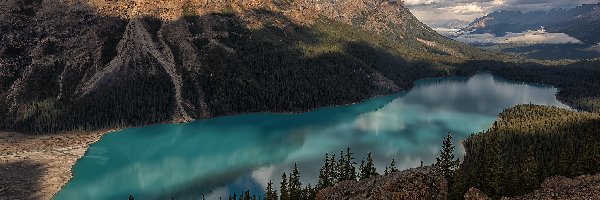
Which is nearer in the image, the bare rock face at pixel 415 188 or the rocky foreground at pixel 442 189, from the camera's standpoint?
the rocky foreground at pixel 442 189

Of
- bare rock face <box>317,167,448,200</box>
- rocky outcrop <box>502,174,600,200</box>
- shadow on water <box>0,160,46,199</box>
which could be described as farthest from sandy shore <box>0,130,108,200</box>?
rocky outcrop <box>502,174,600,200</box>

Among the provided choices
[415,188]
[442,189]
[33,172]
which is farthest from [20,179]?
[442,189]

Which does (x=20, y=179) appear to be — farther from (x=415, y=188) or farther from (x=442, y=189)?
(x=442, y=189)

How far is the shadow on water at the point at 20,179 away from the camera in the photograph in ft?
493

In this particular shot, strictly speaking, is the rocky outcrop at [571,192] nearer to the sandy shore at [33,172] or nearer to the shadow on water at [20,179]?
the sandy shore at [33,172]

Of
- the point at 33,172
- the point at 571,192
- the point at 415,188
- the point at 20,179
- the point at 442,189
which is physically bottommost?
the point at 20,179

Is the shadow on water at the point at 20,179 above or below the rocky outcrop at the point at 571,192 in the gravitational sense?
below

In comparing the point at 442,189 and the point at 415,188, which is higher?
the point at 415,188

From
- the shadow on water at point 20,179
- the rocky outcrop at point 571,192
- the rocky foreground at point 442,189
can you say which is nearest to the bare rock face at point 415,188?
the rocky foreground at point 442,189

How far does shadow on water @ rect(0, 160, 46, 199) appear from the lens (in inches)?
5918

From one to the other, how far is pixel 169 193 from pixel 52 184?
141ft

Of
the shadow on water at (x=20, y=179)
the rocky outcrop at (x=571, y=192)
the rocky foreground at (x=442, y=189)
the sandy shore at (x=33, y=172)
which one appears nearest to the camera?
the rocky outcrop at (x=571, y=192)

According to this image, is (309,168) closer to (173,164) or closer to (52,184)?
(173,164)

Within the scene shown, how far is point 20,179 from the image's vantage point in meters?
163
